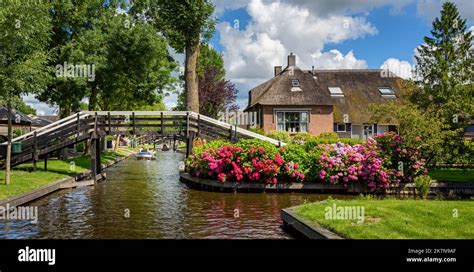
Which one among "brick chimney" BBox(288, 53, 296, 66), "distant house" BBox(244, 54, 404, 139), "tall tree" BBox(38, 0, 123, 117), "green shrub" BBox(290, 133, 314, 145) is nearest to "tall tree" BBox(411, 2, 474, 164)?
"green shrub" BBox(290, 133, 314, 145)

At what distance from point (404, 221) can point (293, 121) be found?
96.9ft

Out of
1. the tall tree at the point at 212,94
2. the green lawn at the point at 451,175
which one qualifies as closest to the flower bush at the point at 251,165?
the green lawn at the point at 451,175

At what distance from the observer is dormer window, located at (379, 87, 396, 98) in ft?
137

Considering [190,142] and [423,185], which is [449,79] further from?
[190,142]

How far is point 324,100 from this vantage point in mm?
37812

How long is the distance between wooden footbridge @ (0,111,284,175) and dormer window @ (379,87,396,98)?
2360 cm

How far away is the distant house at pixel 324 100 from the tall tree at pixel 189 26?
40.8ft

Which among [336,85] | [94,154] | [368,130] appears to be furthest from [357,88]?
[94,154]

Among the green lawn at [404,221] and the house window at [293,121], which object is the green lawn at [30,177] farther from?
the house window at [293,121]

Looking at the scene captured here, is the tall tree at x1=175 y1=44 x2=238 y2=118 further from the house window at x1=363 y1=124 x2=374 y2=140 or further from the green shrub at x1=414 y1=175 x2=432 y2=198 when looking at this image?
the green shrub at x1=414 y1=175 x2=432 y2=198

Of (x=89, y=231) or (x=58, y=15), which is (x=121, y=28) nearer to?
(x=58, y=15)
